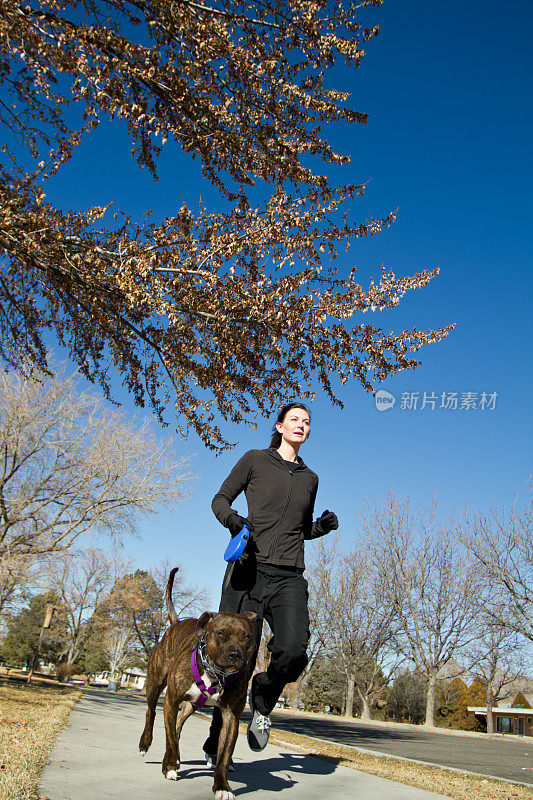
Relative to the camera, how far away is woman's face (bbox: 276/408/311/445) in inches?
171

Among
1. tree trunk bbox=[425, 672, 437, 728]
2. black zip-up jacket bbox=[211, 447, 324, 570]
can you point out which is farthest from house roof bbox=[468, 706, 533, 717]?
black zip-up jacket bbox=[211, 447, 324, 570]

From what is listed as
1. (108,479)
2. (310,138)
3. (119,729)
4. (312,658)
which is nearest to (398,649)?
(312,658)

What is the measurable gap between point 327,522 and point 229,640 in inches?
50.5

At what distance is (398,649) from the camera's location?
118 ft

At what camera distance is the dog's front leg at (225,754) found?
9.90ft

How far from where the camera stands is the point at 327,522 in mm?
4188

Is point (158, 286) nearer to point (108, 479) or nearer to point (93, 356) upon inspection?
point (93, 356)

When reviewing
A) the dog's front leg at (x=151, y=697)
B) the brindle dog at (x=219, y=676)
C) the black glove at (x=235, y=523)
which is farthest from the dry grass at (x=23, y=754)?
the black glove at (x=235, y=523)

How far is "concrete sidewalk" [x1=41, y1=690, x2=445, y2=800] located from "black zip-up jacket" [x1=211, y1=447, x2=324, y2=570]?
137 cm

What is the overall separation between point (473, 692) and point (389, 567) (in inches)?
1199

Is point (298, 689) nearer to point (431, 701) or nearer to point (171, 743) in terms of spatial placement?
point (431, 701)

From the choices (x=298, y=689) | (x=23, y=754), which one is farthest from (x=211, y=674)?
(x=298, y=689)

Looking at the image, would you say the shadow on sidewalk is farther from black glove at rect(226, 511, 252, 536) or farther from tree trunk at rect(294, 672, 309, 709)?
tree trunk at rect(294, 672, 309, 709)

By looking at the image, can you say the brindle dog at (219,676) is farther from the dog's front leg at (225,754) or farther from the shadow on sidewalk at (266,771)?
the shadow on sidewalk at (266,771)
